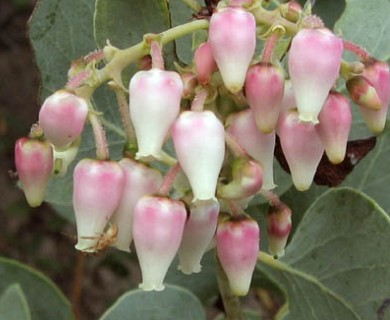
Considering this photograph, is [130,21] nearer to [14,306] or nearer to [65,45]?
[65,45]

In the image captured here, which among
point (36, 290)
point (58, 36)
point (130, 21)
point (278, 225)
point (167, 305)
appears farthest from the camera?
→ point (36, 290)

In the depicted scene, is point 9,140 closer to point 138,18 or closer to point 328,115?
point 138,18

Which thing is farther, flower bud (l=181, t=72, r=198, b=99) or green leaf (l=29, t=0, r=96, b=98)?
green leaf (l=29, t=0, r=96, b=98)

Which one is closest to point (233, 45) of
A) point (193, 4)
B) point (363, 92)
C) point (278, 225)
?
point (363, 92)

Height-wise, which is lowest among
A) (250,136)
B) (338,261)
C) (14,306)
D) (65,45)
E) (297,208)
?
(14,306)

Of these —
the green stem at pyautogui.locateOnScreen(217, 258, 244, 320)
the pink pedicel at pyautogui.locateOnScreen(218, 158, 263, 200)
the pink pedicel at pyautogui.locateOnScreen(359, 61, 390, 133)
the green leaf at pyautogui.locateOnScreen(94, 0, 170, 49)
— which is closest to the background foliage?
the green leaf at pyautogui.locateOnScreen(94, 0, 170, 49)

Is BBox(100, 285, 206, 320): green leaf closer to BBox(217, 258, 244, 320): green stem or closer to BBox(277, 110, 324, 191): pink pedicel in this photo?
BBox(217, 258, 244, 320): green stem
